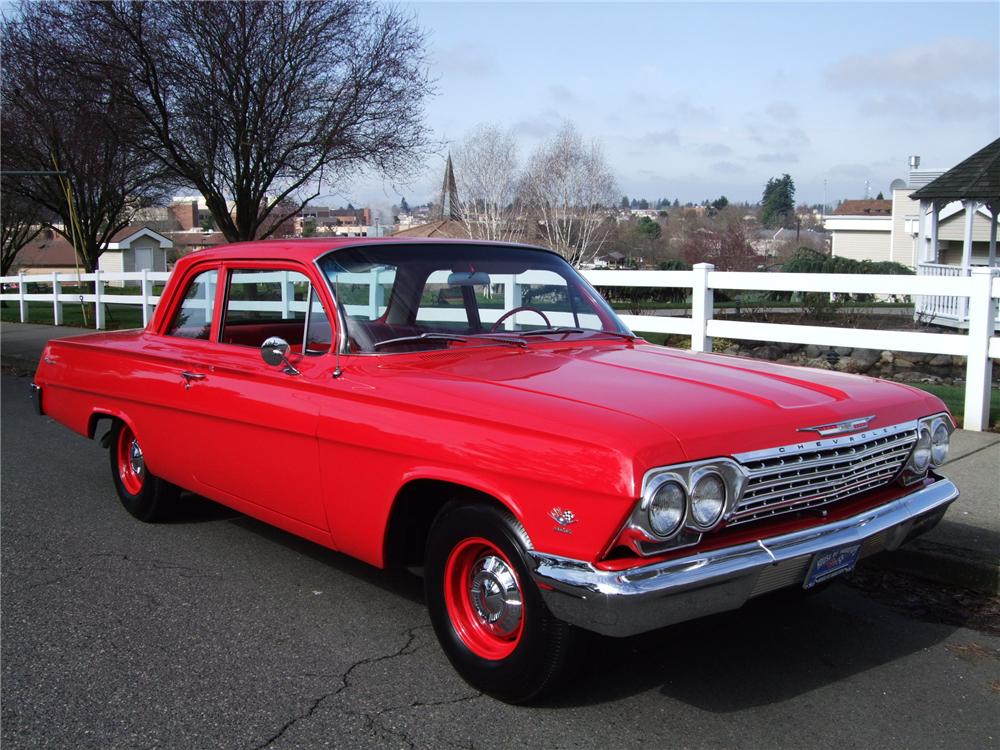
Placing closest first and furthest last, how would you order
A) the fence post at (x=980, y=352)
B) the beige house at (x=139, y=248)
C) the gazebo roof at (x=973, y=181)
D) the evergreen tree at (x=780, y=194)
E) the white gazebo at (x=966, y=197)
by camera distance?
1. the fence post at (x=980, y=352)
2. the white gazebo at (x=966, y=197)
3. the gazebo roof at (x=973, y=181)
4. the beige house at (x=139, y=248)
5. the evergreen tree at (x=780, y=194)

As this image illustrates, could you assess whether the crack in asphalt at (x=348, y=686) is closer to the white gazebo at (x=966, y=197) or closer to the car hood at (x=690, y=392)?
the car hood at (x=690, y=392)

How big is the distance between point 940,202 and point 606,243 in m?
20.7

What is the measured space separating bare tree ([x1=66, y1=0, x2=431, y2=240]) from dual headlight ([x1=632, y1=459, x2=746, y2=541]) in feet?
53.5

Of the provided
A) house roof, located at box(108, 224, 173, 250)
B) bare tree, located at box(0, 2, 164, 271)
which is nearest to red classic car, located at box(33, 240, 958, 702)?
bare tree, located at box(0, 2, 164, 271)

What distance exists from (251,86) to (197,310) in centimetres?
1371

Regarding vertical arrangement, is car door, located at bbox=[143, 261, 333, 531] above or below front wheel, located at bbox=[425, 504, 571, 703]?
above

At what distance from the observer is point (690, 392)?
3.62 m

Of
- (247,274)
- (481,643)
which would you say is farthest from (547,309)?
(481,643)

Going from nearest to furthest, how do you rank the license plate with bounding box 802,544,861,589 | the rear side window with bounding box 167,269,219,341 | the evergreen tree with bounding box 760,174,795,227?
the license plate with bounding box 802,544,861,589 → the rear side window with bounding box 167,269,219,341 → the evergreen tree with bounding box 760,174,795,227

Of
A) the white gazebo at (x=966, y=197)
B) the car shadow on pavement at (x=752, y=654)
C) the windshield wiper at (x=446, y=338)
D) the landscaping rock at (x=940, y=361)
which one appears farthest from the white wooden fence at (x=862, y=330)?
the white gazebo at (x=966, y=197)

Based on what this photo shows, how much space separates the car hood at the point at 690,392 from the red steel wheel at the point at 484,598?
0.56 metres

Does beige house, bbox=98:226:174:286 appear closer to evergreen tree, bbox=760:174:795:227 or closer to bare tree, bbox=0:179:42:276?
bare tree, bbox=0:179:42:276

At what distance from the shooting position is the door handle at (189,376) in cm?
496

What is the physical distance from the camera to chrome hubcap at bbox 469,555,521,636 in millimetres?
3451
